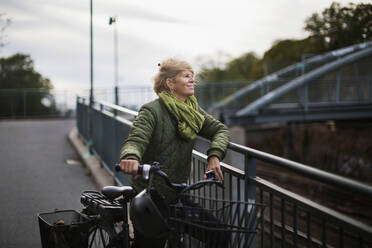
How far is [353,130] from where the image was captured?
32.1m

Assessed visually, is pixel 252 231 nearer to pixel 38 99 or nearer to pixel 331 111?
pixel 38 99

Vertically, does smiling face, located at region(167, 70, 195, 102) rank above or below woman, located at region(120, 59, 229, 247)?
above

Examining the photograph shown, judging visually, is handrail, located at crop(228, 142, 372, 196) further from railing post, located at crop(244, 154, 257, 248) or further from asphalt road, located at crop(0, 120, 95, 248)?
asphalt road, located at crop(0, 120, 95, 248)

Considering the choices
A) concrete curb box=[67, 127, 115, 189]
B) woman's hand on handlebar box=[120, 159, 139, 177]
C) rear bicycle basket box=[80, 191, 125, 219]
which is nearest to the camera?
woman's hand on handlebar box=[120, 159, 139, 177]

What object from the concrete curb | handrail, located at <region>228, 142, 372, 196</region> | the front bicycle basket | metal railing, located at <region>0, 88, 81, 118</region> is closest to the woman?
handrail, located at <region>228, 142, 372, 196</region>

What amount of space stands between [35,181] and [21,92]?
16.4 meters

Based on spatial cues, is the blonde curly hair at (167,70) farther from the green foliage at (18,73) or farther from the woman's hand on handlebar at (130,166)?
Answer: the green foliage at (18,73)

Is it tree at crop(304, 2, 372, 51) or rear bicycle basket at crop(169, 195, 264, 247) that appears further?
tree at crop(304, 2, 372, 51)

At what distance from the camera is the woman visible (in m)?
2.74

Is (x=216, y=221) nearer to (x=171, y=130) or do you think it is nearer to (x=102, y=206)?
(x=171, y=130)

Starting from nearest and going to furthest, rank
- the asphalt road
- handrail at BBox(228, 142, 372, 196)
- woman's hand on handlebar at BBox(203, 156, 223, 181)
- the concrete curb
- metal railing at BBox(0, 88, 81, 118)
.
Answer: handrail at BBox(228, 142, 372, 196) < woman's hand on handlebar at BBox(203, 156, 223, 181) < the asphalt road < the concrete curb < metal railing at BBox(0, 88, 81, 118)

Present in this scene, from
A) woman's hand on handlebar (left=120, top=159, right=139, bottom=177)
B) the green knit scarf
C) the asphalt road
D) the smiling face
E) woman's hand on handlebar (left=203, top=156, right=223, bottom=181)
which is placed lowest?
the asphalt road

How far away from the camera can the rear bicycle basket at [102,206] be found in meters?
2.86

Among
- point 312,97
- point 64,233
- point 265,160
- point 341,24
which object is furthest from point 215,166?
point 312,97
